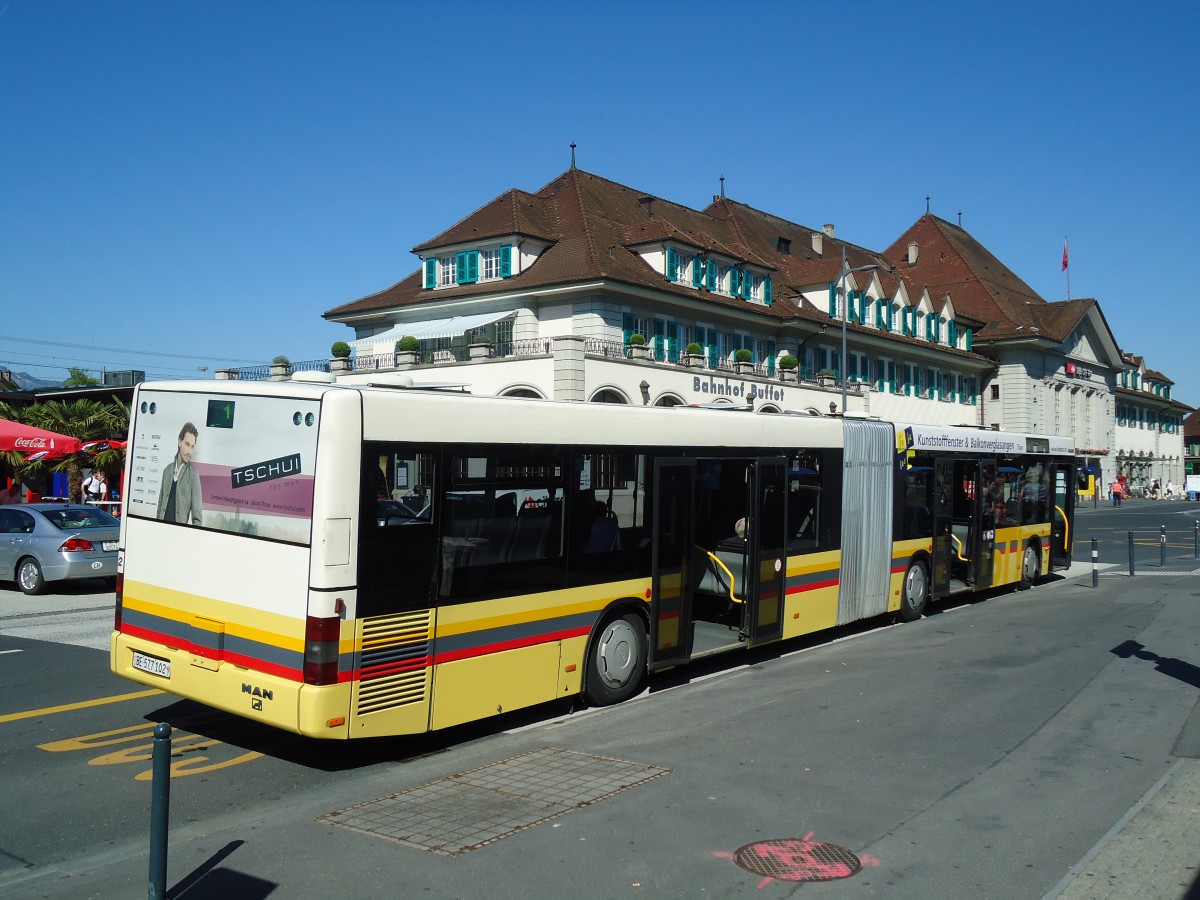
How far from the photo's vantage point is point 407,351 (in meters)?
39.0

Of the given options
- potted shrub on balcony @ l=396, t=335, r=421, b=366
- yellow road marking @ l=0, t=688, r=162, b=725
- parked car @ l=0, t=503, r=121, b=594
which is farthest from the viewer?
potted shrub on balcony @ l=396, t=335, r=421, b=366

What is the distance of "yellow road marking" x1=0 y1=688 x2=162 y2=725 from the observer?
9234 millimetres

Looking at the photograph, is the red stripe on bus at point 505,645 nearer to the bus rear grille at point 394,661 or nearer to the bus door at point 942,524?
the bus rear grille at point 394,661

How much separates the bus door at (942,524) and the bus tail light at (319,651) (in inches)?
Result: 443

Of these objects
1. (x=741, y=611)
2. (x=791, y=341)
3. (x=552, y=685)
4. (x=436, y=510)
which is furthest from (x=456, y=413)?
(x=791, y=341)

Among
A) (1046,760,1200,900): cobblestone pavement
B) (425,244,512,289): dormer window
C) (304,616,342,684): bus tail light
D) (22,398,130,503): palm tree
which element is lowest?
(1046,760,1200,900): cobblestone pavement

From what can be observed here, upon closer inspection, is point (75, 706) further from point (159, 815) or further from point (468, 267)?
point (468, 267)

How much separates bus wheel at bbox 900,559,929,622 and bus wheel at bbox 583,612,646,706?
653cm

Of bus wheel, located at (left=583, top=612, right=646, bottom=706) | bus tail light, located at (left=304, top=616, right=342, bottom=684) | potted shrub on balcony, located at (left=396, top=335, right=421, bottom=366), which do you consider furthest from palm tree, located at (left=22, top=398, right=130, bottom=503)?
bus tail light, located at (left=304, top=616, right=342, bottom=684)

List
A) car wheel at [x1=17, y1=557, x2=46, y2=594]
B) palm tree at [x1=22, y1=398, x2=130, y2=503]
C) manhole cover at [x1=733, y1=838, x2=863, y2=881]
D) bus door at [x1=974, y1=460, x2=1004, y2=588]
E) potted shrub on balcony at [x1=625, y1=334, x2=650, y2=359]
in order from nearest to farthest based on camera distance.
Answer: manhole cover at [x1=733, y1=838, x2=863, y2=881] < bus door at [x1=974, y1=460, x2=1004, y2=588] < car wheel at [x1=17, y1=557, x2=46, y2=594] < palm tree at [x1=22, y1=398, x2=130, y2=503] < potted shrub on balcony at [x1=625, y1=334, x2=650, y2=359]

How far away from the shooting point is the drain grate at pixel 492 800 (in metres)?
6.36

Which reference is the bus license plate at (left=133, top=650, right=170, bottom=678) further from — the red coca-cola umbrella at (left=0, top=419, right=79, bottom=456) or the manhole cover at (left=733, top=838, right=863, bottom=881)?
the red coca-cola umbrella at (left=0, top=419, right=79, bottom=456)

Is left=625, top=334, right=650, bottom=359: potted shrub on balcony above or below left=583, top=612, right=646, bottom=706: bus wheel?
above

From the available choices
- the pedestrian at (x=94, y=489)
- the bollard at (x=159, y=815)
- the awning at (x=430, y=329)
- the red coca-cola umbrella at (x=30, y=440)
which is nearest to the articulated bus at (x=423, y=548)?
the bollard at (x=159, y=815)
